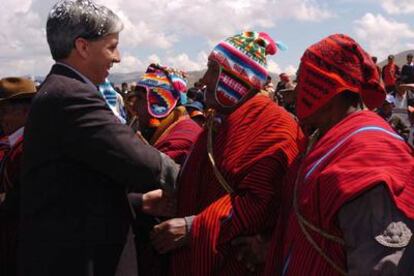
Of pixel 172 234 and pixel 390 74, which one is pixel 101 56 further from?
pixel 390 74

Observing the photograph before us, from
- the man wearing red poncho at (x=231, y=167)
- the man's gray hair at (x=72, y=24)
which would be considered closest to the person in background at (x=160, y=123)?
the man wearing red poncho at (x=231, y=167)

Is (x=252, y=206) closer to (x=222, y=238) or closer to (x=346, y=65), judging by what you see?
(x=222, y=238)

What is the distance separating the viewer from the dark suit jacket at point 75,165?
2.49 m

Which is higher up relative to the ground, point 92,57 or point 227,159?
point 92,57

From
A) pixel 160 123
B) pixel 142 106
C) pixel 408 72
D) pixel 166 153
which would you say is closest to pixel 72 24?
pixel 166 153

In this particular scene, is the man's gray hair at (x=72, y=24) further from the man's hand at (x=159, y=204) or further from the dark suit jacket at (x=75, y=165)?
the man's hand at (x=159, y=204)

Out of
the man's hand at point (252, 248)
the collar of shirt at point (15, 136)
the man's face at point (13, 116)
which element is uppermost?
the man's face at point (13, 116)

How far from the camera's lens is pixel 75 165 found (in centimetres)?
254

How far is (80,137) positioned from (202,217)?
0.91m

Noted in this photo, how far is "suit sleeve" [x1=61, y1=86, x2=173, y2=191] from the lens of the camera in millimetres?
2479

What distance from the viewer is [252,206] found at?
2945 millimetres

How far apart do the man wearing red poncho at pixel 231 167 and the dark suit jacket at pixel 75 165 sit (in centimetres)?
56

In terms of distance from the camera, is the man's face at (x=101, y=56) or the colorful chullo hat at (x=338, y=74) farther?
the man's face at (x=101, y=56)

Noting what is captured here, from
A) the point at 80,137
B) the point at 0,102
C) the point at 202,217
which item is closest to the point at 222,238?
the point at 202,217
